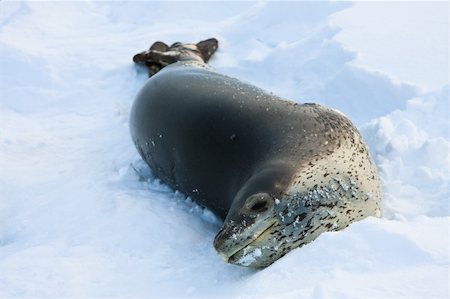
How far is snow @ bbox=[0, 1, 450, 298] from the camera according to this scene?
248 cm

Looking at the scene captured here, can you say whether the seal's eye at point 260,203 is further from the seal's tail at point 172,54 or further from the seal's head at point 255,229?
the seal's tail at point 172,54

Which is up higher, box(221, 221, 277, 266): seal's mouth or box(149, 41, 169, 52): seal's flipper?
box(221, 221, 277, 266): seal's mouth

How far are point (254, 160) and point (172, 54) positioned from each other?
2390 millimetres

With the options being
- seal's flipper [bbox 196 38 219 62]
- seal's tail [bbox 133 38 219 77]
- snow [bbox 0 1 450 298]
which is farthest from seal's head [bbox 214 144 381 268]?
seal's flipper [bbox 196 38 219 62]

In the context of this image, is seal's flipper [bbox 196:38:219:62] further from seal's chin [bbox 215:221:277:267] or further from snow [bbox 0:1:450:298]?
seal's chin [bbox 215:221:277:267]

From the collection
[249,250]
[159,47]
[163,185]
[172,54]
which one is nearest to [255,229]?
[249,250]

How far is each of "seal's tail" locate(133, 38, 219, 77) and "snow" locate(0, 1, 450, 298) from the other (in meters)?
0.11

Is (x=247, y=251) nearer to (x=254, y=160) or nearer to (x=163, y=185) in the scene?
(x=254, y=160)

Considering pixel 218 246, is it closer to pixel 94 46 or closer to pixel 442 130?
pixel 442 130

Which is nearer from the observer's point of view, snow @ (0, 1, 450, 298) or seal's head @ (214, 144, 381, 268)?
snow @ (0, 1, 450, 298)

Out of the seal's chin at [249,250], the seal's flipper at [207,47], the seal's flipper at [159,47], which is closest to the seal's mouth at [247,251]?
the seal's chin at [249,250]

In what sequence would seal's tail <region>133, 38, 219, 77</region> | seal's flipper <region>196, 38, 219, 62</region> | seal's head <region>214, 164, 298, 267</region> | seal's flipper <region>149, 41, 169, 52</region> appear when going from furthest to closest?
1. seal's flipper <region>149, 41, 169, 52</region>
2. seal's flipper <region>196, 38, 219, 62</region>
3. seal's tail <region>133, 38, 219, 77</region>
4. seal's head <region>214, 164, 298, 267</region>

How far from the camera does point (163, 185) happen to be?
13.2 ft

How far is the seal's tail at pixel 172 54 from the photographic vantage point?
17.7 feet
